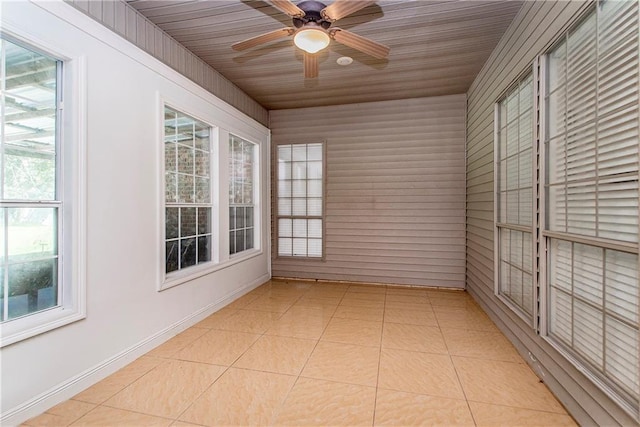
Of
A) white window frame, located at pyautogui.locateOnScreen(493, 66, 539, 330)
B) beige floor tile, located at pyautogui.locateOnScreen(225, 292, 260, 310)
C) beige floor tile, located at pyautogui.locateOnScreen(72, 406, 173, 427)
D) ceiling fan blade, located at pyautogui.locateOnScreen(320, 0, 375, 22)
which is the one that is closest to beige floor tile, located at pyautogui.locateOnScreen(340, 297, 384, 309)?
beige floor tile, located at pyautogui.locateOnScreen(225, 292, 260, 310)

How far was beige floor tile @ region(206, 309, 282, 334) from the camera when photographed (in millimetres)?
3328

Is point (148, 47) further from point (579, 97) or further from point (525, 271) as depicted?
point (525, 271)

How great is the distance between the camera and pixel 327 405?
204 centimetres

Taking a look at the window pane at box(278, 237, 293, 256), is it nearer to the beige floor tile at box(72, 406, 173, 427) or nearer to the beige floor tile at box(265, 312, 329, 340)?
the beige floor tile at box(265, 312, 329, 340)

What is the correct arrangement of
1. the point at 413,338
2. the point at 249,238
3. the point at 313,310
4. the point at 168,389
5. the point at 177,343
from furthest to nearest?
the point at 249,238
the point at 313,310
the point at 413,338
the point at 177,343
the point at 168,389

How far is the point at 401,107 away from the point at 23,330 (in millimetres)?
5042

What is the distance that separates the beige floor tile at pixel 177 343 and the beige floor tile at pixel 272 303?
2.77ft

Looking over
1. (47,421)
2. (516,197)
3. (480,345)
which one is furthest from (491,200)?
(47,421)

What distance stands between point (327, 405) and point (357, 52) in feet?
11.2

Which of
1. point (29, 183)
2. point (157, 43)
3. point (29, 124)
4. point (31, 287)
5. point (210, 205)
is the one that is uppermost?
point (157, 43)

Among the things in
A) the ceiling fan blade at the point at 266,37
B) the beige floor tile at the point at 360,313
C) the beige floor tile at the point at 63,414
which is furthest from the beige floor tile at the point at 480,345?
the ceiling fan blade at the point at 266,37

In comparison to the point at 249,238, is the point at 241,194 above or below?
above

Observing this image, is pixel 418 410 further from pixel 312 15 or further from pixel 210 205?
pixel 210 205

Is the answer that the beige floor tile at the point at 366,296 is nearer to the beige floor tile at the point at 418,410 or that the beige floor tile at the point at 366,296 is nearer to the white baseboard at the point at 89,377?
the white baseboard at the point at 89,377
